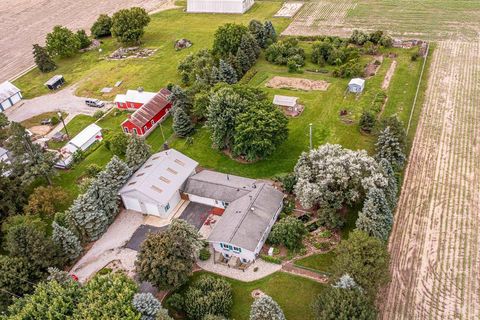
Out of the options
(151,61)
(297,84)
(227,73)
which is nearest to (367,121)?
(297,84)

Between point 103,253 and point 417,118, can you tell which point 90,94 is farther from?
point 417,118

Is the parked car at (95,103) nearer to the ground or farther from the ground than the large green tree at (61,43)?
nearer to the ground

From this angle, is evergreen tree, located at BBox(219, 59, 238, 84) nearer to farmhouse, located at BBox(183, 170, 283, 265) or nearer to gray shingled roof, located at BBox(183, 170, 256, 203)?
farmhouse, located at BBox(183, 170, 283, 265)

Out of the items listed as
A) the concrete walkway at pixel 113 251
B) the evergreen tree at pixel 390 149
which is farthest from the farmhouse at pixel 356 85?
the concrete walkway at pixel 113 251

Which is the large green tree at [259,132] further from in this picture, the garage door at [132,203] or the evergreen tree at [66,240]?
the evergreen tree at [66,240]

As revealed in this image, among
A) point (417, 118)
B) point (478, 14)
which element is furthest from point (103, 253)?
point (478, 14)

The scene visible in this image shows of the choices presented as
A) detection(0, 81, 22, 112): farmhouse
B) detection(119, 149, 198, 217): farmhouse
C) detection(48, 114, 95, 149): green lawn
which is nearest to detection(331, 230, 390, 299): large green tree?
detection(119, 149, 198, 217): farmhouse
